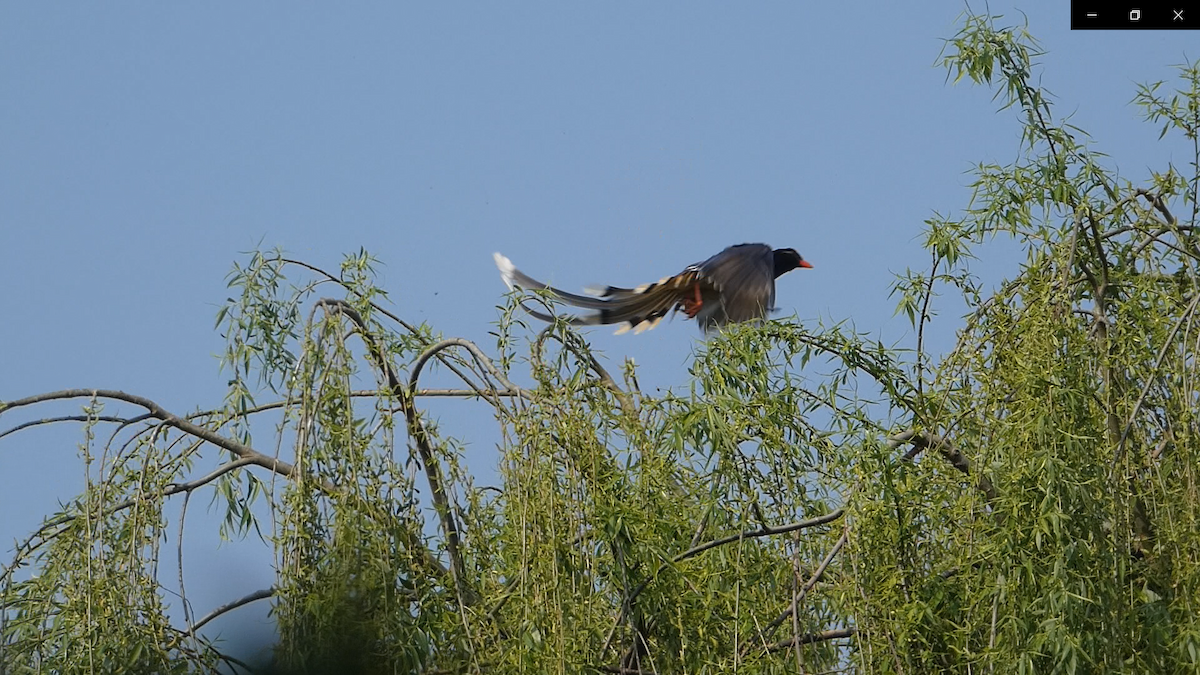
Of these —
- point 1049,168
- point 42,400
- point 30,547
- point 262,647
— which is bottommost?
point 262,647

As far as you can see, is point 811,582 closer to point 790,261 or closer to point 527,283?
point 527,283

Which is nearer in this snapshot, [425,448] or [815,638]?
[815,638]

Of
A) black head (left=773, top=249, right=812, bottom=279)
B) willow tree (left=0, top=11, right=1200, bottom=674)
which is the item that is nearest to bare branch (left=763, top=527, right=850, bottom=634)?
willow tree (left=0, top=11, right=1200, bottom=674)

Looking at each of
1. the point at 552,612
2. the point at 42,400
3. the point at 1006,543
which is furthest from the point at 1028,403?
the point at 42,400

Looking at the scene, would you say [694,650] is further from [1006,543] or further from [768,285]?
[768,285]

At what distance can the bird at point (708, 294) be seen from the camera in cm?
529

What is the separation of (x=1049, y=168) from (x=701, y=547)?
48.1 inches

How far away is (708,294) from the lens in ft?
18.0

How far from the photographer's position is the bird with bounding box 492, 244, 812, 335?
17.4 feet

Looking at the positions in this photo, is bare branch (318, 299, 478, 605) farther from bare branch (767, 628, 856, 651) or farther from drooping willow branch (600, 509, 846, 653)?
bare branch (767, 628, 856, 651)

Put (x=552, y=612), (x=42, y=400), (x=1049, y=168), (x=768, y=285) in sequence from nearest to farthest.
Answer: (x=552, y=612)
(x=42, y=400)
(x=1049, y=168)
(x=768, y=285)

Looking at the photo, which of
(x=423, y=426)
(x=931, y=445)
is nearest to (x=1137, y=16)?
(x=931, y=445)

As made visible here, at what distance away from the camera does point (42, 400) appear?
3941 mm

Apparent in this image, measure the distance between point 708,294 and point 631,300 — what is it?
0.29 metres
